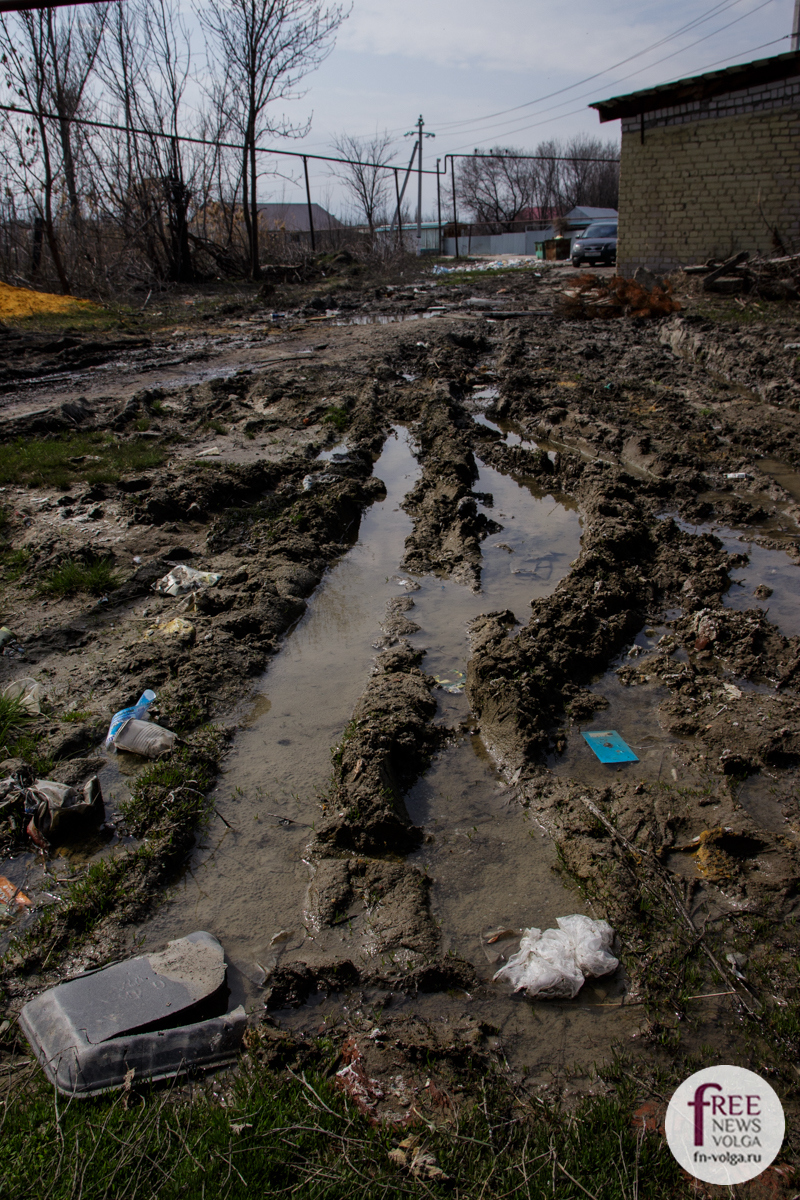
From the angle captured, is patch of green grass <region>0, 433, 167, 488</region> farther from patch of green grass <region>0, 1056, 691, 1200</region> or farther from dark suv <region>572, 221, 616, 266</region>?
dark suv <region>572, 221, 616, 266</region>

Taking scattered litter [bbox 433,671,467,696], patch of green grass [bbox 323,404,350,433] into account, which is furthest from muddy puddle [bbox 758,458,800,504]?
patch of green grass [bbox 323,404,350,433]

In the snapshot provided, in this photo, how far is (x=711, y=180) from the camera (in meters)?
15.1

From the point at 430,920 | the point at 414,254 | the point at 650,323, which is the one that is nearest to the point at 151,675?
the point at 430,920

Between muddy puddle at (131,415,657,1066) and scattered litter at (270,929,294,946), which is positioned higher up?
muddy puddle at (131,415,657,1066)

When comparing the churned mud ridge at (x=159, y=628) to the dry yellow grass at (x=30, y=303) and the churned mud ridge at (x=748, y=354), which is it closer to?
the churned mud ridge at (x=748, y=354)

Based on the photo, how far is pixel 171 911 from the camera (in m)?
2.39

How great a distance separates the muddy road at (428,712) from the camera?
210 cm

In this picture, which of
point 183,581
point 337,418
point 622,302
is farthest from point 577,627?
point 622,302

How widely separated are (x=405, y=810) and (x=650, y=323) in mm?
13181

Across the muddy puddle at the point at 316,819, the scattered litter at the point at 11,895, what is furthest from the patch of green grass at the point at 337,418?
the scattered litter at the point at 11,895

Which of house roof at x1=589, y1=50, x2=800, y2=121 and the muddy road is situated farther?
house roof at x1=589, y1=50, x2=800, y2=121

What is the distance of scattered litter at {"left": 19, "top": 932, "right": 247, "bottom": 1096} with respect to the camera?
5.85 ft

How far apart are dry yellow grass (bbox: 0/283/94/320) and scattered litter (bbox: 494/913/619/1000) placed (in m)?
16.0

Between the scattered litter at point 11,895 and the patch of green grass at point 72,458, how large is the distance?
4559 millimetres
